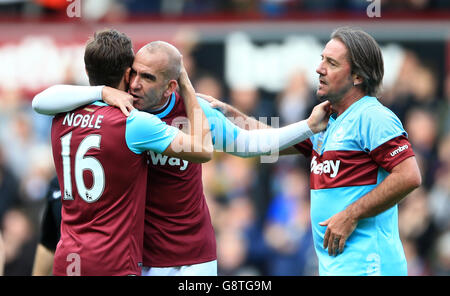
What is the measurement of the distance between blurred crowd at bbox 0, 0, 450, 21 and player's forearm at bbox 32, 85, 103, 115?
20.5 feet

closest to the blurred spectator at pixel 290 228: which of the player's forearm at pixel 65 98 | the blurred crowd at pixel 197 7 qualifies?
the blurred crowd at pixel 197 7

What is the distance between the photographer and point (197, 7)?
36.0ft

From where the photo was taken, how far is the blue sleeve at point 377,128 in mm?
4312

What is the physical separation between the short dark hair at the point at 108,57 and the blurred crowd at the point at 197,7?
6.12 meters

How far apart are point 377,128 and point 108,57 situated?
69.1 inches

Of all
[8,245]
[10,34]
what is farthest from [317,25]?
[8,245]

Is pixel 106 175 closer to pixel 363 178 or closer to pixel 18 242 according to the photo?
pixel 363 178

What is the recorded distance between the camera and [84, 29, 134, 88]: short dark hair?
444cm

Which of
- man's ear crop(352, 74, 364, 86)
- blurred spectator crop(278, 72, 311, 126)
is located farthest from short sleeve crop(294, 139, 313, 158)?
blurred spectator crop(278, 72, 311, 126)

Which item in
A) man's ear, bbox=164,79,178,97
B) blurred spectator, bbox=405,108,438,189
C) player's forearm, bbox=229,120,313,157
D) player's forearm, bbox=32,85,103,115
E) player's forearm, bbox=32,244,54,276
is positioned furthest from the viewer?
blurred spectator, bbox=405,108,438,189

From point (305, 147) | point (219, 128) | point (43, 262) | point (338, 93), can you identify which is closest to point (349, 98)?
point (338, 93)

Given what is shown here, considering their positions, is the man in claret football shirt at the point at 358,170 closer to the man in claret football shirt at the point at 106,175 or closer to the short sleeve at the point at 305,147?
the short sleeve at the point at 305,147

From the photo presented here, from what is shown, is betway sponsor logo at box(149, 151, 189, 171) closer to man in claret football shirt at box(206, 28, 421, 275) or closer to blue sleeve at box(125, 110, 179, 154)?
blue sleeve at box(125, 110, 179, 154)
